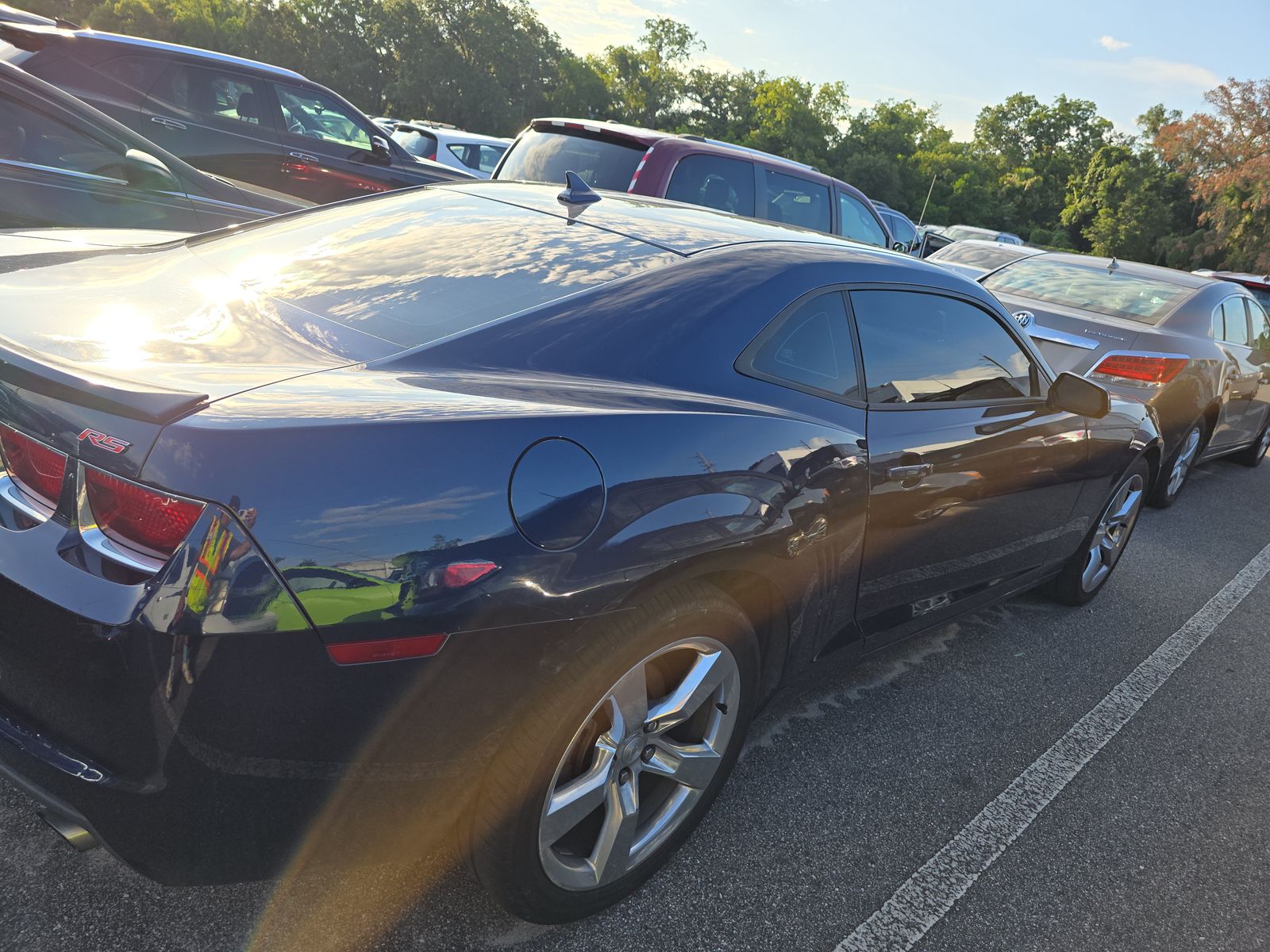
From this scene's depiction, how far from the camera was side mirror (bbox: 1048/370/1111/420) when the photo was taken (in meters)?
3.25

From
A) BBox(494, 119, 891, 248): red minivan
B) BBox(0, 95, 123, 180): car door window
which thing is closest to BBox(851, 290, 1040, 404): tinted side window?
BBox(494, 119, 891, 248): red minivan

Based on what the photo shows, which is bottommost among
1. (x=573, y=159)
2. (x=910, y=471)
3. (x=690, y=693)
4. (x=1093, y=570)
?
(x=1093, y=570)

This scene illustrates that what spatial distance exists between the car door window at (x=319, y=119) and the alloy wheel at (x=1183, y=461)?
7.68 m

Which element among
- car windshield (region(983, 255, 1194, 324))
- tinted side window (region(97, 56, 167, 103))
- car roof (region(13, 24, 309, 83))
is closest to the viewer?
car windshield (region(983, 255, 1194, 324))

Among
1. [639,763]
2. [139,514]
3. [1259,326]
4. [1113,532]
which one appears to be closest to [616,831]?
[639,763]

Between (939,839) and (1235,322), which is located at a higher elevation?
(1235,322)

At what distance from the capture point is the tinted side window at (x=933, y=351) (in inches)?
103

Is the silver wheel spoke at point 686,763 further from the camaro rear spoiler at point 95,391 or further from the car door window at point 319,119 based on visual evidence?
the car door window at point 319,119

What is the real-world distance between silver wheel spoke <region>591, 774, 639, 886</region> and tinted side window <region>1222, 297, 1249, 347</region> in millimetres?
6331

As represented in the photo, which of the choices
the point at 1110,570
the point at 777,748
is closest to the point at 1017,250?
the point at 1110,570

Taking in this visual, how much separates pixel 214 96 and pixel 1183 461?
8.39 m

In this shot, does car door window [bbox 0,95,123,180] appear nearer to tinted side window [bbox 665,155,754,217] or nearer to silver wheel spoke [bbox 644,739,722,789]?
tinted side window [bbox 665,155,754,217]

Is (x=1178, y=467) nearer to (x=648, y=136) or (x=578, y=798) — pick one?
(x=648, y=136)

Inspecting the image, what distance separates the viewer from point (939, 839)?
2.53m
